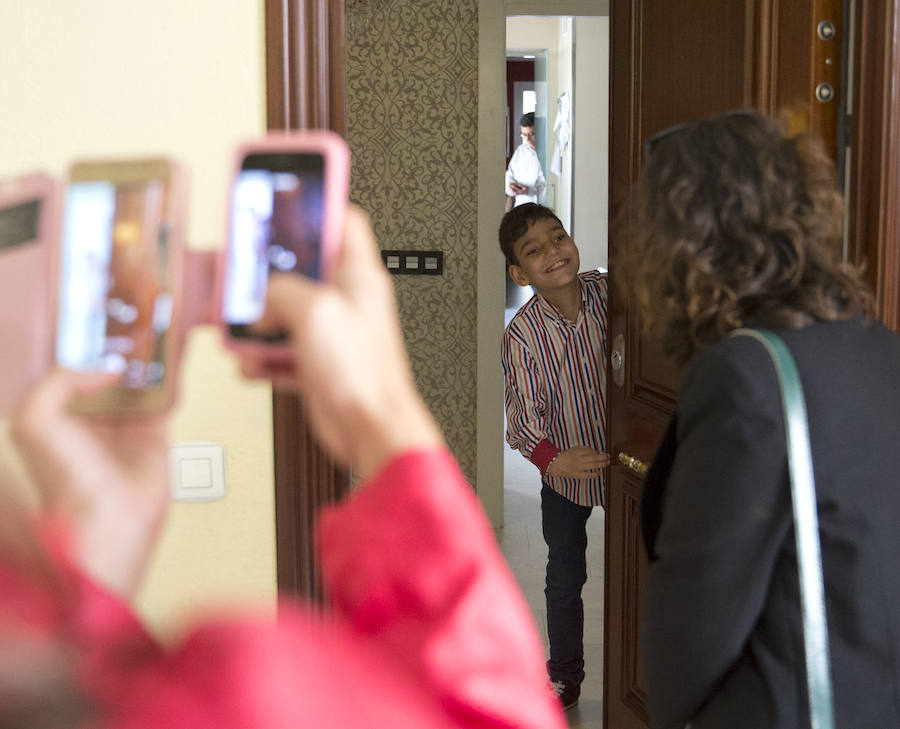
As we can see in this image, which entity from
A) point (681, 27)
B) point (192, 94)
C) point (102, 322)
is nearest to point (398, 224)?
point (681, 27)

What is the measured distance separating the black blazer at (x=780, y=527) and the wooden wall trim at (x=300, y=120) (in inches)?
17.1

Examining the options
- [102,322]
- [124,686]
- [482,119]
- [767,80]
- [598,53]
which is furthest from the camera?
[598,53]

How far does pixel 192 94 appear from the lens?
1.19 meters

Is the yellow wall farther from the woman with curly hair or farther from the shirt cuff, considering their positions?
the shirt cuff

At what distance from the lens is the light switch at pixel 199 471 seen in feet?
3.98

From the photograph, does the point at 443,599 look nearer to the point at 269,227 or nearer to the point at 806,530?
the point at 269,227

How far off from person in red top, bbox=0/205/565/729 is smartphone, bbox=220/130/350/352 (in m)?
0.01

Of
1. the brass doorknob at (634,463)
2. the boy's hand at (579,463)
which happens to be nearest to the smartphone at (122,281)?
the brass doorknob at (634,463)

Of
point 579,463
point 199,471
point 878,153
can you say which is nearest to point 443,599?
point 199,471

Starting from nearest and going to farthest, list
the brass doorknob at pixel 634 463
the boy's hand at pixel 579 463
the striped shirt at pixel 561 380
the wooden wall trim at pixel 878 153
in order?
the wooden wall trim at pixel 878 153 → the brass doorknob at pixel 634 463 → the boy's hand at pixel 579 463 → the striped shirt at pixel 561 380

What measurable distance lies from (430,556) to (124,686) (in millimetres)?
122

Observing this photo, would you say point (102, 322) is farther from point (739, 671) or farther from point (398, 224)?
point (398, 224)

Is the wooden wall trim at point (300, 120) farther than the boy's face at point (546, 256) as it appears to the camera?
No

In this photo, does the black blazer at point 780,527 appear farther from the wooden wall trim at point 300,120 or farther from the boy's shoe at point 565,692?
the boy's shoe at point 565,692
